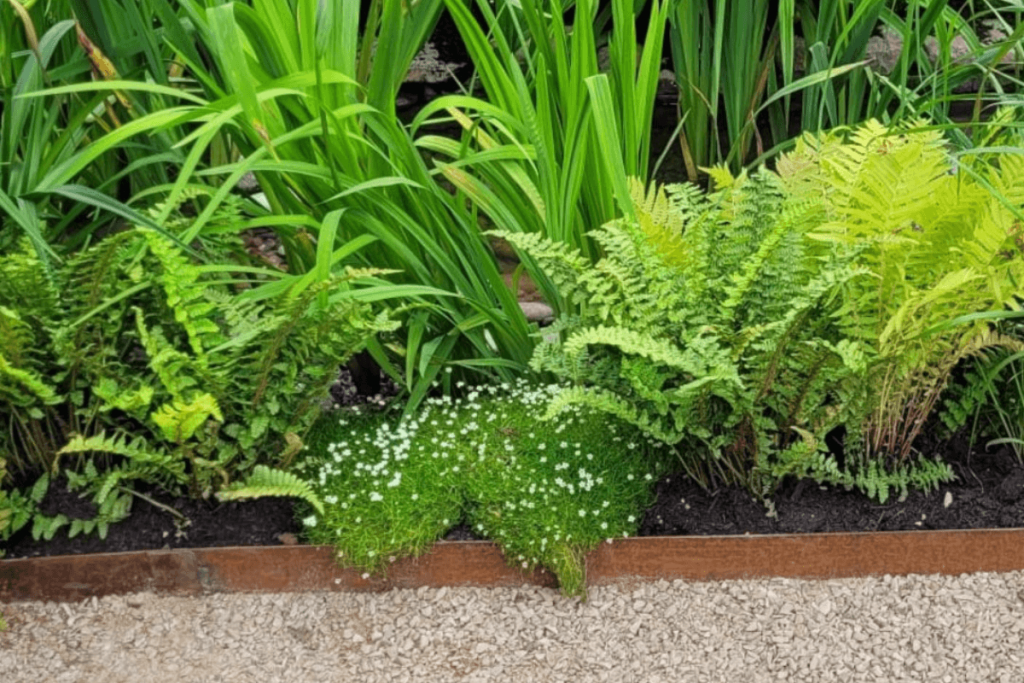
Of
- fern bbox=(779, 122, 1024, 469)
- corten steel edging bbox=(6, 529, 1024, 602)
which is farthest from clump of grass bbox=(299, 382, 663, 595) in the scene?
fern bbox=(779, 122, 1024, 469)

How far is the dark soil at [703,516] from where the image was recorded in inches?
80.4

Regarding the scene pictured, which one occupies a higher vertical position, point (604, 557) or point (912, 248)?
point (912, 248)

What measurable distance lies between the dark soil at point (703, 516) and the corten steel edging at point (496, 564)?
4cm

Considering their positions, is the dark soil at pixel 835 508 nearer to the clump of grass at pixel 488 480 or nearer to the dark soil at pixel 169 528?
the clump of grass at pixel 488 480

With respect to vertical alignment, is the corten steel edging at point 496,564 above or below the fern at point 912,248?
below

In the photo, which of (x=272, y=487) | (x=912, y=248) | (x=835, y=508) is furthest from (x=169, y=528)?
(x=912, y=248)

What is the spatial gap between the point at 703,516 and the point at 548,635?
0.38m

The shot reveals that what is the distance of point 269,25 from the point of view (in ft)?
6.85

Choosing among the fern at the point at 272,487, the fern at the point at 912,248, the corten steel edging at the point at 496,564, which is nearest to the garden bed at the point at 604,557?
the corten steel edging at the point at 496,564

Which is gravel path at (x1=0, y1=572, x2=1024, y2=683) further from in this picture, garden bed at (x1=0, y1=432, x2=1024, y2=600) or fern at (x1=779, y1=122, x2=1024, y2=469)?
fern at (x1=779, y1=122, x2=1024, y2=469)

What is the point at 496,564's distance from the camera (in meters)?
2.01

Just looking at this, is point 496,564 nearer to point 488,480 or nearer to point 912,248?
point 488,480

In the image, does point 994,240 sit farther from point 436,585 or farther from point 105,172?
point 105,172

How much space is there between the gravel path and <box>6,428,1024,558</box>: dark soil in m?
0.10
